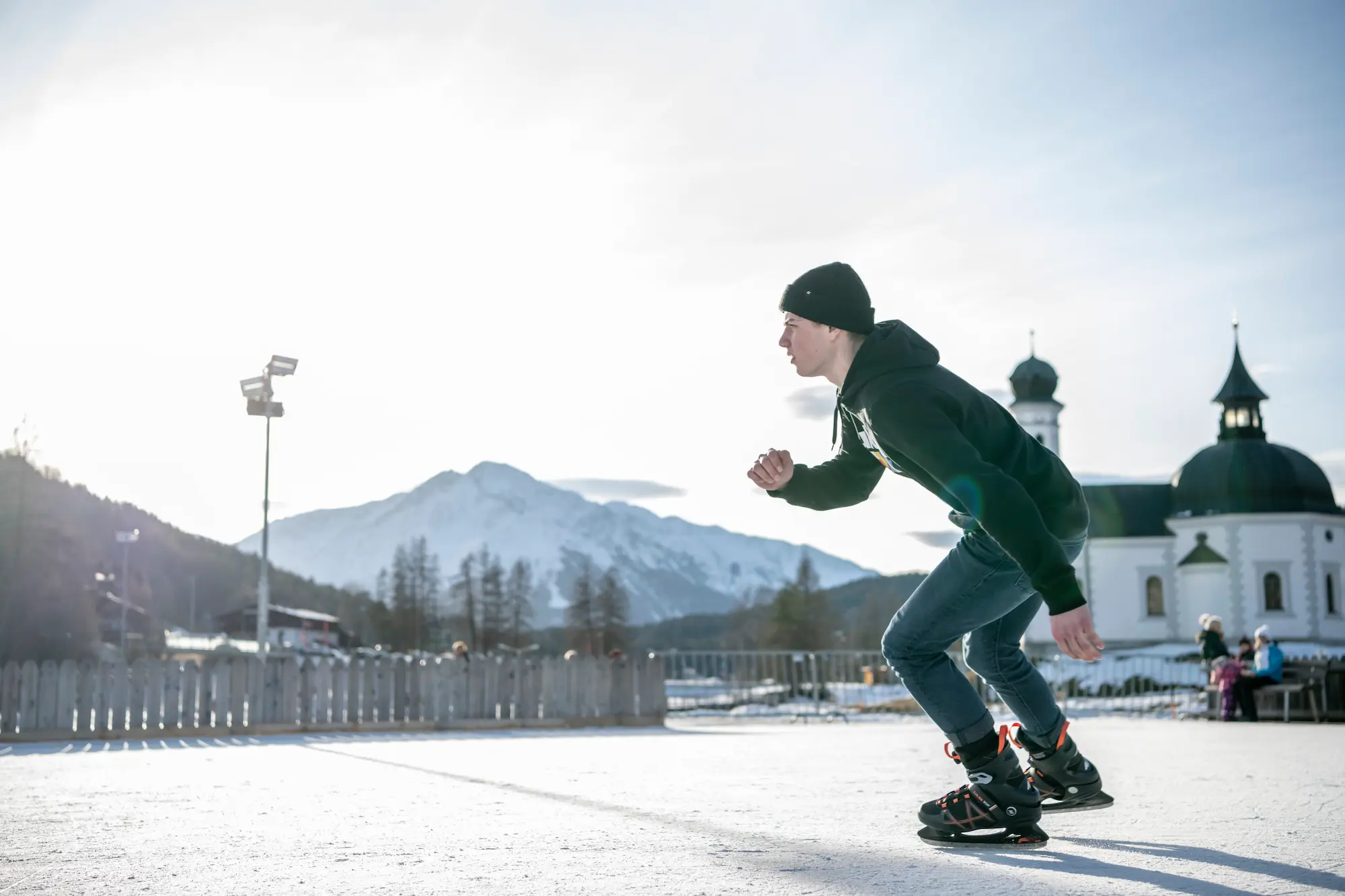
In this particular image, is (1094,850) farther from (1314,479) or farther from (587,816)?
(1314,479)

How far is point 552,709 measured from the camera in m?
18.6

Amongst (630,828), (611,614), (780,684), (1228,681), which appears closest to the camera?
(630,828)

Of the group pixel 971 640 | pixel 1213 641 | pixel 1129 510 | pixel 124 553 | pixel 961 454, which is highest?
pixel 1129 510

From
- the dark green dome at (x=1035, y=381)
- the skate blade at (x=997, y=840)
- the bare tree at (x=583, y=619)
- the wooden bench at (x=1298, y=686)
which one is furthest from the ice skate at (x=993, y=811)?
the bare tree at (x=583, y=619)

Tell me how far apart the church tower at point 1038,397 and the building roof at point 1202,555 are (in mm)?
11504

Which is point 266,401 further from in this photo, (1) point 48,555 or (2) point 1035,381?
(2) point 1035,381

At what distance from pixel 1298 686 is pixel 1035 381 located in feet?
206

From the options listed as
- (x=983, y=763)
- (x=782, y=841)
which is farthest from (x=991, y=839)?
(x=782, y=841)

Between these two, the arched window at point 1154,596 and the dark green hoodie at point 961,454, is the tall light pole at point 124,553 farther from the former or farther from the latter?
the arched window at point 1154,596

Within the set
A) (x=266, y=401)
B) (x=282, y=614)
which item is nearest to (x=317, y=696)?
(x=266, y=401)

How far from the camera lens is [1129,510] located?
72625mm

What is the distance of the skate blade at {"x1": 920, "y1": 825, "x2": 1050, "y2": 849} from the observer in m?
4.11

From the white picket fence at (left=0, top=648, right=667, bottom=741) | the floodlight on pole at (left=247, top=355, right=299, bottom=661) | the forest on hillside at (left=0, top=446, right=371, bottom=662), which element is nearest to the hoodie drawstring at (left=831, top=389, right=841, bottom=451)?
the white picket fence at (left=0, top=648, right=667, bottom=741)

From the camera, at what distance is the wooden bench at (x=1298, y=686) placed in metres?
18.9
